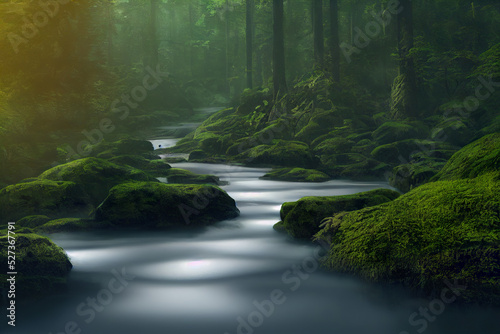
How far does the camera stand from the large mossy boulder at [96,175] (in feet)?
36.3

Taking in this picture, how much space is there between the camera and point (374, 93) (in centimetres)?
2838

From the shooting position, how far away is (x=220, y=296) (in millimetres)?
5980

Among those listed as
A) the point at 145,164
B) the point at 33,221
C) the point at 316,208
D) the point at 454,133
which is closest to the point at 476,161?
the point at 316,208

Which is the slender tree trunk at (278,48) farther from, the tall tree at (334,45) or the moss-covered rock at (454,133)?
the moss-covered rock at (454,133)

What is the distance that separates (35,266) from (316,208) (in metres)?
4.28

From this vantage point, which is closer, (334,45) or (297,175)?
(297,175)

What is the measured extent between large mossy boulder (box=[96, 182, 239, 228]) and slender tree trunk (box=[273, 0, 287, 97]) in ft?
61.2

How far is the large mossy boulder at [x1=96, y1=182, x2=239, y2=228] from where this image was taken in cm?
936

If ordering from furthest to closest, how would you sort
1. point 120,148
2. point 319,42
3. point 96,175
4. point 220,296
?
point 319,42
point 120,148
point 96,175
point 220,296

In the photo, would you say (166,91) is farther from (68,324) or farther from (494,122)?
(68,324)

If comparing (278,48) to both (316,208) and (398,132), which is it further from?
(316,208)

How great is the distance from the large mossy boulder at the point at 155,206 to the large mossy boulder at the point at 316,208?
192 centimetres

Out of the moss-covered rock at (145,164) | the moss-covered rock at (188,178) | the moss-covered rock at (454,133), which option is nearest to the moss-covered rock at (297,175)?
the moss-covered rock at (188,178)

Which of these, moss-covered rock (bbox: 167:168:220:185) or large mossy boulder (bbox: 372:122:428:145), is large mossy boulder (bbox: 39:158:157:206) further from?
large mossy boulder (bbox: 372:122:428:145)
